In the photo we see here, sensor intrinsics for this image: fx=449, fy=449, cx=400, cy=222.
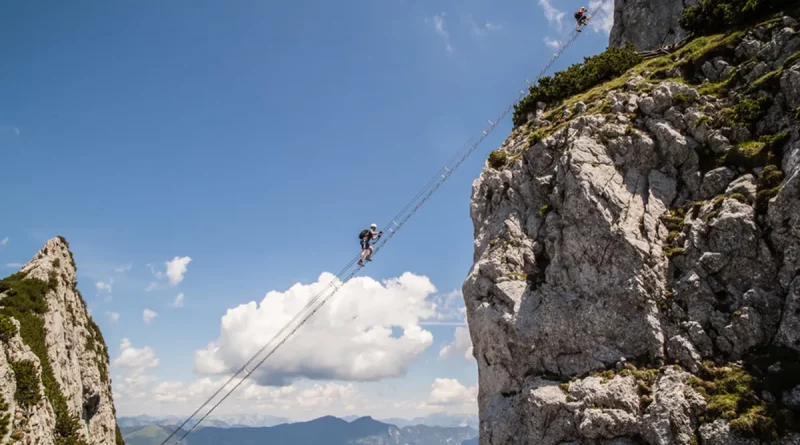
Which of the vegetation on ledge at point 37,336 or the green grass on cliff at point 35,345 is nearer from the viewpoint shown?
the green grass on cliff at point 35,345

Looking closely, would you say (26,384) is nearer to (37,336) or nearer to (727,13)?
(37,336)

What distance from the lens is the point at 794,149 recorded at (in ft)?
76.6

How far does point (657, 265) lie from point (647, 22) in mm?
40768

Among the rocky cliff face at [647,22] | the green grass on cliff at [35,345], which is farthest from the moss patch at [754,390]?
the green grass on cliff at [35,345]

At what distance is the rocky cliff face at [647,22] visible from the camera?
4984cm

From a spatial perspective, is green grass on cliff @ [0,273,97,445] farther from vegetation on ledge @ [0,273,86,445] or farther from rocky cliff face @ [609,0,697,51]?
rocky cliff face @ [609,0,697,51]

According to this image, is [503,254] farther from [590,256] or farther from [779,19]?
[779,19]

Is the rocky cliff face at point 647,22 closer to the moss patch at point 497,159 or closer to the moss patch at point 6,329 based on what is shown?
the moss patch at point 497,159

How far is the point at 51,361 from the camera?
3384 cm

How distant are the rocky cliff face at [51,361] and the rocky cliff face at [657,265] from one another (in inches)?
1127

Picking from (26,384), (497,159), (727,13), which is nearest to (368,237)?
(497,159)

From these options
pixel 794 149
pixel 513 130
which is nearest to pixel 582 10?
pixel 513 130

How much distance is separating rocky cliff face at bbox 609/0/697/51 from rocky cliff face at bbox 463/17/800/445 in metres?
16.4

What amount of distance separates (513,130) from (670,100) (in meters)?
15.5
